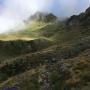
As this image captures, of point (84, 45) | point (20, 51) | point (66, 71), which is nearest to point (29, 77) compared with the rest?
point (66, 71)

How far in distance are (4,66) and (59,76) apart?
57903mm

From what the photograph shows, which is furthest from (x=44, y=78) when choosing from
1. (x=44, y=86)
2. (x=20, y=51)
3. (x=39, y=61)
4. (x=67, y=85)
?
(x=20, y=51)

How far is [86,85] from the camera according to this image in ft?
223

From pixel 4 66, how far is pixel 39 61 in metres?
15.0

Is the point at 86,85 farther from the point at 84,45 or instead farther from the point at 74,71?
the point at 84,45

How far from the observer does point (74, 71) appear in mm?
80000

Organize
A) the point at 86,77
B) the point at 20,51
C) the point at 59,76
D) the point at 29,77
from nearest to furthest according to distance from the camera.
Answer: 1. the point at 86,77
2. the point at 59,76
3. the point at 29,77
4. the point at 20,51

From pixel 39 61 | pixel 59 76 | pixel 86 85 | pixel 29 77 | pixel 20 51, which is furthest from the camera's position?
pixel 20 51

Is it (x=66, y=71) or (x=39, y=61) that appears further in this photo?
(x=39, y=61)

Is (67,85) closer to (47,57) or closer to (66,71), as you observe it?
(66,71)

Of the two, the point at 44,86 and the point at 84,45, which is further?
the point at 84,45

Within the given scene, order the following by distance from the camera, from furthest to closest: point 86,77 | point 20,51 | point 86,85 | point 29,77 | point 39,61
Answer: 1. point 20,51
2. point 39,61
3. point 29,77
4. point 86,77
5. point 86,85

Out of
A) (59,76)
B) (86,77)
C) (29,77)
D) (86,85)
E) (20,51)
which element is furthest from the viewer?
(20,51)

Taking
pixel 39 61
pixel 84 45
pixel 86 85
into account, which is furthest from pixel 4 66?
pixel 86 85
